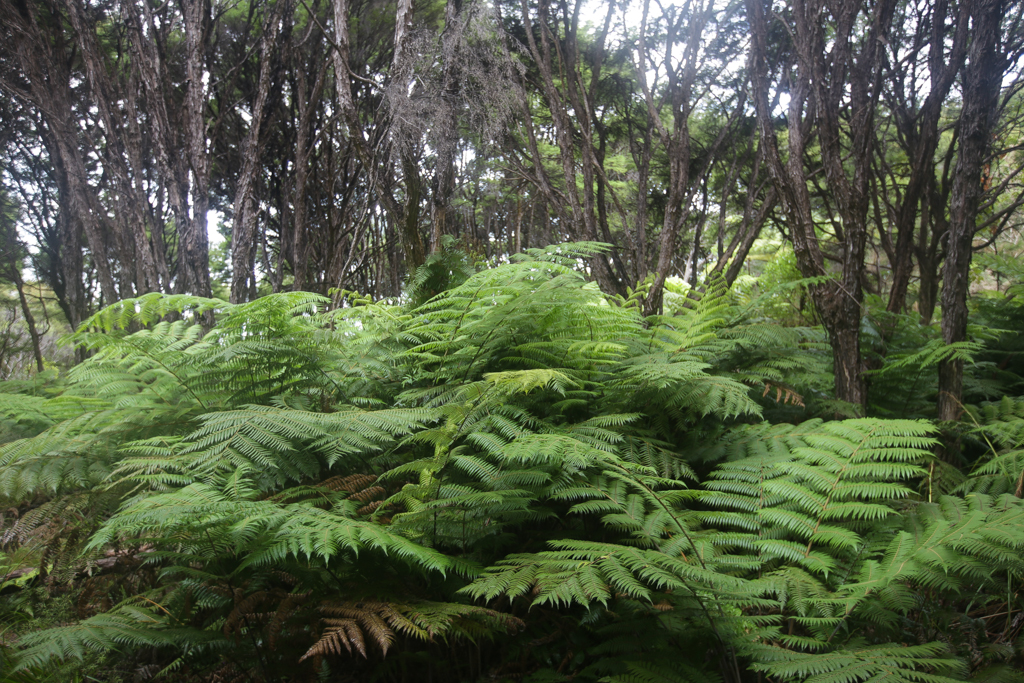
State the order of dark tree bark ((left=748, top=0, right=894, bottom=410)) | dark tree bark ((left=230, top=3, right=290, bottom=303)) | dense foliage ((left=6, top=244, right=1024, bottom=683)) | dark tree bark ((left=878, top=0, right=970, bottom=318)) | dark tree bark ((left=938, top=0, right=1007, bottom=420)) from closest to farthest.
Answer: dense foliage ((left=6, top=244, right=1024, bottom=683)), dark tree bark ((left=938, top=0, right=1007, bottom=420)), dark tree bark ((left=748, top=0, right=894, bottom=410)), dark tree bark ((left=878, top=0, right=970, bottom=318)), dark tree bark ((left=230, top=3, right=290, bottom=303))

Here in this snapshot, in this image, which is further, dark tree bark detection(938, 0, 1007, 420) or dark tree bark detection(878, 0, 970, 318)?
dark tree bark detection(878, 0, 970, 318)

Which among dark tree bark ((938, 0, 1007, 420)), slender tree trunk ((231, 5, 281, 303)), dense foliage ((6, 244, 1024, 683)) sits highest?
slender tree trunk ((231, 5, 281, 303))

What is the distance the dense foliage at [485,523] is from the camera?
1142mm

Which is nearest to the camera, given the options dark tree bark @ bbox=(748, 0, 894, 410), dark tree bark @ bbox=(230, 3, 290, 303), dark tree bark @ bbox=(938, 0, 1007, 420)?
dark tree bark @ bbox=(938, 0, 1007, 420)

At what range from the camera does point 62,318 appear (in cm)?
1255

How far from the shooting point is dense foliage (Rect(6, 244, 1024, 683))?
1142 mm

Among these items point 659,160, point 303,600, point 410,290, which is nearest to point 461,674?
point 303,600

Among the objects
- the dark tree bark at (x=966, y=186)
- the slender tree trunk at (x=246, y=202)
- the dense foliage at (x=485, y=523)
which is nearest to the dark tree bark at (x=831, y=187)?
the dark tree bark at (x=966, y=186)

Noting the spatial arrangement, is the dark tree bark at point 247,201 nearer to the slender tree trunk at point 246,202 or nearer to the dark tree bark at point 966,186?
the slender tree trunk at point 246,202

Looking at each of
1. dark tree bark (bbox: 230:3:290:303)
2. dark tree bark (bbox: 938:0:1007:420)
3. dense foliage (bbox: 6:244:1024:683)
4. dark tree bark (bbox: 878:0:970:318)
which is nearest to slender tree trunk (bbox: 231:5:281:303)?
dark tree bark (bbox: 230:3:290:303)

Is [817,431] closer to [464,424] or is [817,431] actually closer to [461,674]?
[464,424]

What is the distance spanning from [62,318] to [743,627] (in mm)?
15646

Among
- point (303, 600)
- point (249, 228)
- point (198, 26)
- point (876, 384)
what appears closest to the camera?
point (303, 600)

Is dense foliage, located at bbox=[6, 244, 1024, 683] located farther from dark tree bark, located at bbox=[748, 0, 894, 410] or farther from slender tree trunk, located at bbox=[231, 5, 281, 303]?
slender tree trunk, located at bbox=[231, 5, 281, 303]
